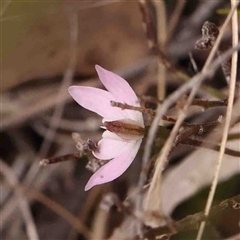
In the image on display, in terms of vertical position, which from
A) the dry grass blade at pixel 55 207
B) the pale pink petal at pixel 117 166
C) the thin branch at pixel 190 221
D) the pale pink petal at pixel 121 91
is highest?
the dry grass blade at pixel 55 207

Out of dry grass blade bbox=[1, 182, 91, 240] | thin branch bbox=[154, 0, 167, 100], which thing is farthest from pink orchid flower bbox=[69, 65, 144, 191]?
dry grass blade bbox=[1, 182, 91, 240]

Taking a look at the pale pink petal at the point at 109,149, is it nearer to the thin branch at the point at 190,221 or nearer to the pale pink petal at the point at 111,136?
the pale pink petal at the point at 111,136

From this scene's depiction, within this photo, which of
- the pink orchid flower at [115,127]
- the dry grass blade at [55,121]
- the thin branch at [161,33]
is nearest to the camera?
the pink orchid flower at [115,127]

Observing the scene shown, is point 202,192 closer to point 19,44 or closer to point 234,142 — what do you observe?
point 234,142

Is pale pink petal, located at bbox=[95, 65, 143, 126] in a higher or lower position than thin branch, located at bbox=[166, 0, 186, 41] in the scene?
lower

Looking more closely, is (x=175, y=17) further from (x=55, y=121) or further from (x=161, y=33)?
(x=55, y=121)

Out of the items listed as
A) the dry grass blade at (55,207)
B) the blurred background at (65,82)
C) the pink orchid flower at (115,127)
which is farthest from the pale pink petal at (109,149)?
the dry grass blade at (55,207)

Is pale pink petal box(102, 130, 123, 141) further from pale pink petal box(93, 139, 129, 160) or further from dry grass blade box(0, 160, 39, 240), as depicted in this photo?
dry grass blade box(0, 160, 39, 240)

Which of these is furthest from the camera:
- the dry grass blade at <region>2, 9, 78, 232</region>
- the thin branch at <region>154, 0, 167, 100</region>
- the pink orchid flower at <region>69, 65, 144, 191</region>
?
the dry grass blade at <region>2, 9, 78, 232</region>
